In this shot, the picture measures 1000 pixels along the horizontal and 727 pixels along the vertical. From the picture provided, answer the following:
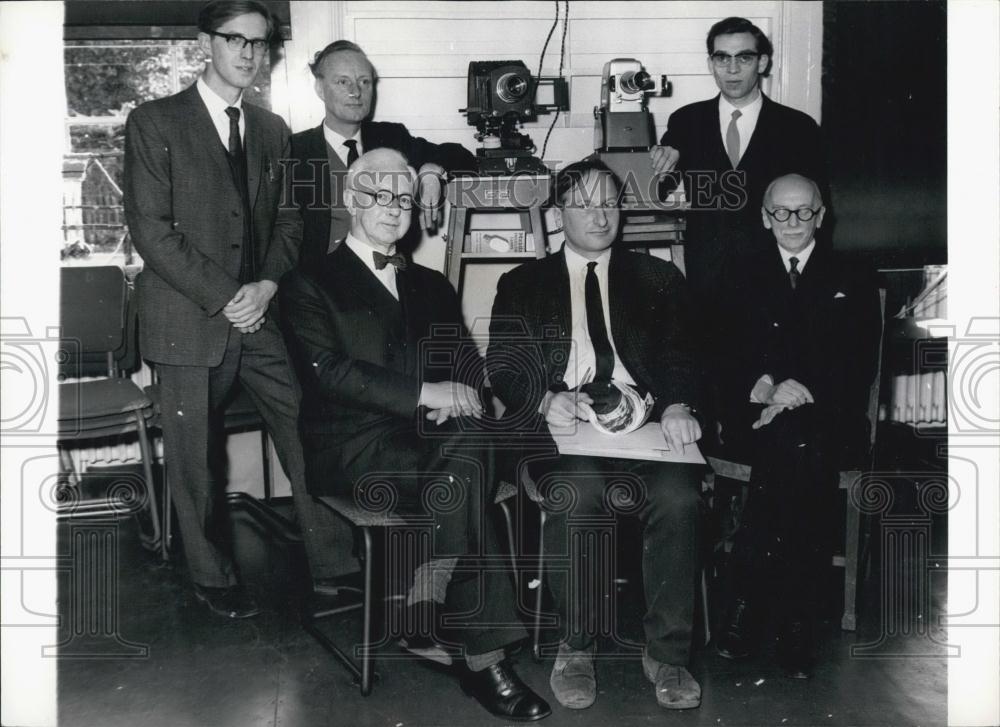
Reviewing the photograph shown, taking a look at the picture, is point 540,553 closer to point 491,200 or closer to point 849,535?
point 849,535

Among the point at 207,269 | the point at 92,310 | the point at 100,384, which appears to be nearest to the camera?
the point at 207,269

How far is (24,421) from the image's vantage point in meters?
1.94

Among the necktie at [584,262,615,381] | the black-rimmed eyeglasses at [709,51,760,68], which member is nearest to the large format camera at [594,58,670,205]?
the black-rimmed eyeglasses at [709,51,760,68]

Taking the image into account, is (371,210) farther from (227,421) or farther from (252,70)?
(227,421)

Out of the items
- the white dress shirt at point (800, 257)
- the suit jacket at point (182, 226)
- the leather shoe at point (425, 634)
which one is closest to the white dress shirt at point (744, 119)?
the white dress shirt at point (800, 257)

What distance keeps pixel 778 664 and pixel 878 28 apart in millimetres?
3110

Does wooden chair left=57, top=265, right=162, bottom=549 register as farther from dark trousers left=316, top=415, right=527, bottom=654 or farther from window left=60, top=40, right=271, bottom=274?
dark trousers left=316, top=415, right=527, bottom=654

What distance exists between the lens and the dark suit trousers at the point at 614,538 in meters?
2.57

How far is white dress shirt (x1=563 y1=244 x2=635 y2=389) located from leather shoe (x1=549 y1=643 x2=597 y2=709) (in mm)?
841

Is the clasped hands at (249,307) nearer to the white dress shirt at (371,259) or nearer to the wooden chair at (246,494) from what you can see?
the white dress shirt at (371,259)

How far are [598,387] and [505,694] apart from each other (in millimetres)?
971

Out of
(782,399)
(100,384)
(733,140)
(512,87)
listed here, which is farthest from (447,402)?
(100,384)

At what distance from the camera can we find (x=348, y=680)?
8.79 ft

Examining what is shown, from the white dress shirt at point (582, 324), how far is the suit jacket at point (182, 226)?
1151 millimetres
